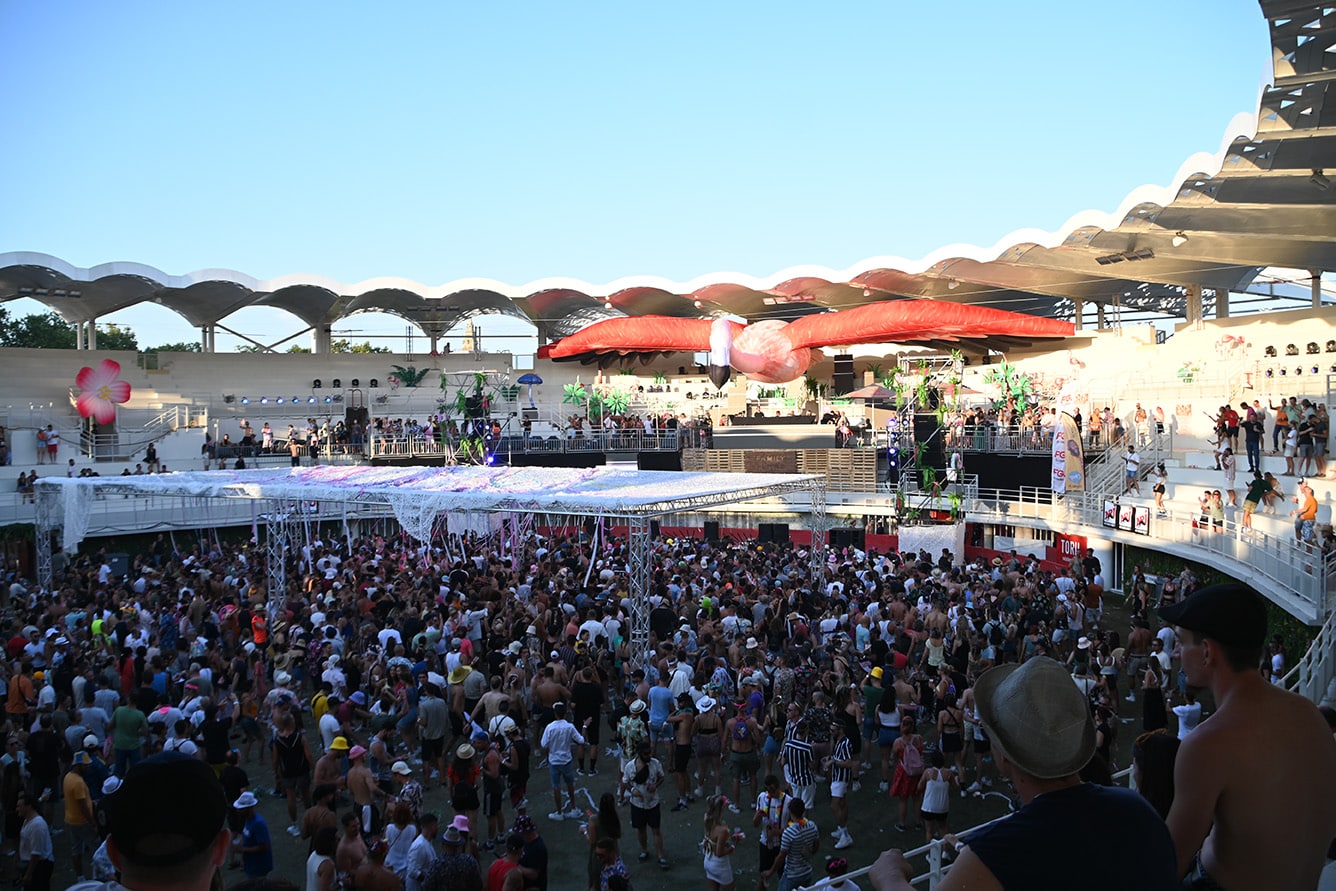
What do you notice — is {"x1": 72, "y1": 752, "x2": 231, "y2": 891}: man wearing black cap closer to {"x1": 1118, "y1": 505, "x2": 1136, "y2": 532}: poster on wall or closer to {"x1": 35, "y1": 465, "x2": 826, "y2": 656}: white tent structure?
{"x1": 35, "y1": 465, "x2": 826, "y2": 656}: white tent structure

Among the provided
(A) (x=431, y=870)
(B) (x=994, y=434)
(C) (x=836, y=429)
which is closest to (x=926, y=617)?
(A) (x=431, y=870)

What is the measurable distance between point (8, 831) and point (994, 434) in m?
24.0

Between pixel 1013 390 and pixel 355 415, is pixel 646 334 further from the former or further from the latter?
pixel 1013 390

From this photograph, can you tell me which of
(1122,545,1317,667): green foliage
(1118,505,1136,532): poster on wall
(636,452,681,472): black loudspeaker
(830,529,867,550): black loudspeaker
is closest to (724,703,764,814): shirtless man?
(1122,545,1317,667): green foliage

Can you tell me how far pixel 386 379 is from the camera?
145 ft

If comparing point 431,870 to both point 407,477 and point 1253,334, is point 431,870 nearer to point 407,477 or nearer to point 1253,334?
point 407,477

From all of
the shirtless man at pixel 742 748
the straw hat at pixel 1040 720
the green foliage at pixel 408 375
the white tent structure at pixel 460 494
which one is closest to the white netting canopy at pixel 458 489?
the white tent structure at pixel 460 494

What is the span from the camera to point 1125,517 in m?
20.4

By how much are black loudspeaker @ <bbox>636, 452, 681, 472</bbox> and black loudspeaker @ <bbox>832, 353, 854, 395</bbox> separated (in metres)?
12.5

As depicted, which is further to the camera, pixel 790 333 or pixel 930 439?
pixel 790 333

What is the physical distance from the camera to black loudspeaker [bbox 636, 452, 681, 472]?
31.7m

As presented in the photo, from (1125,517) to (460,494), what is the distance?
44.7 feet

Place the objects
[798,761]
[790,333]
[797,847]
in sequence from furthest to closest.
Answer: [790,333], [798,761], [797,847]

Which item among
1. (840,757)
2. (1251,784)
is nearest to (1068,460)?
(840,757)
